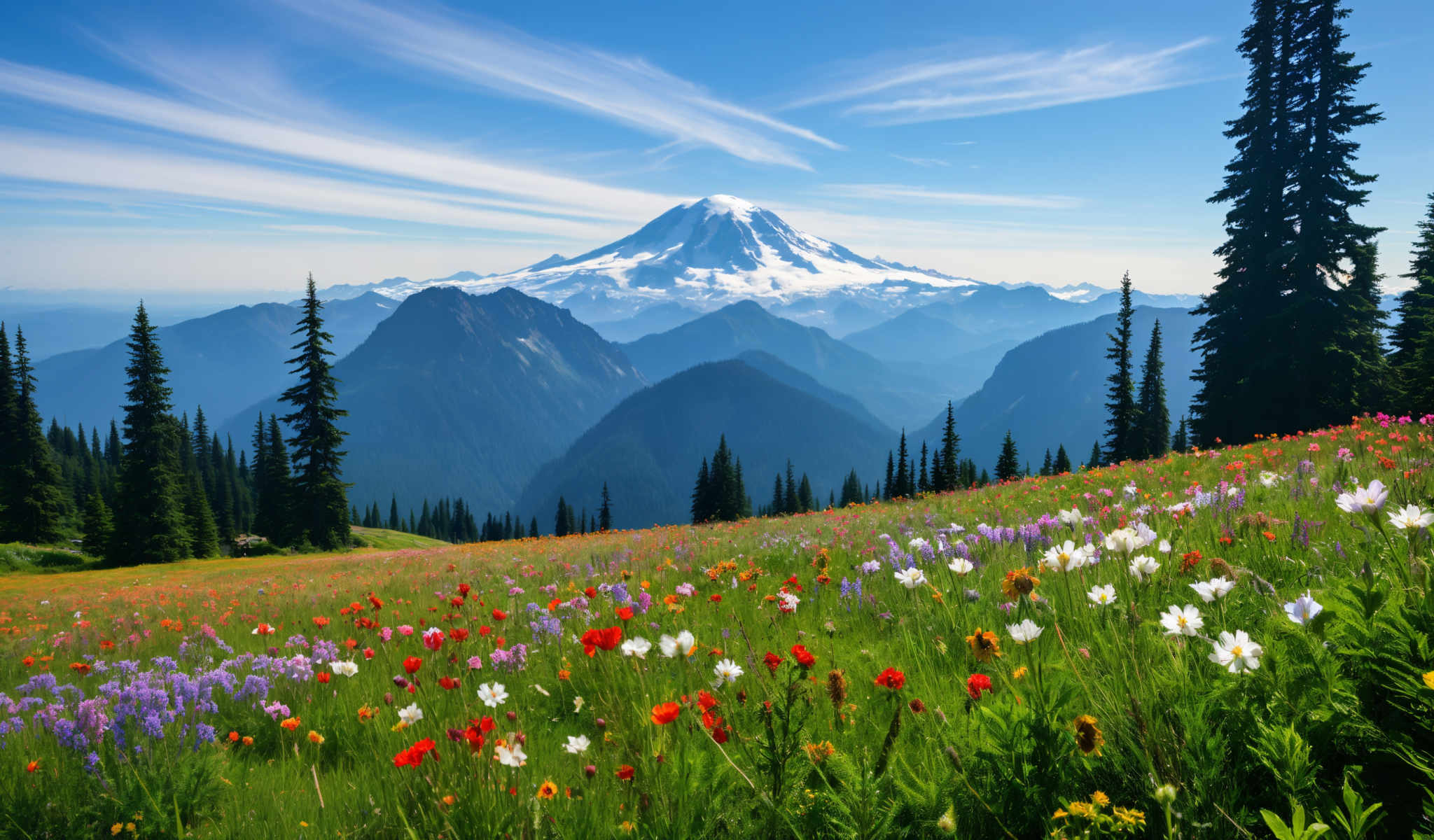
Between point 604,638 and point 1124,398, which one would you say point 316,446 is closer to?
point 604,638

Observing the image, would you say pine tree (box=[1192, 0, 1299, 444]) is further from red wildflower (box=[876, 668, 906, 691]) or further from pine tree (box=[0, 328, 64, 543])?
pine tree (box=[0, 328, 64, 543])

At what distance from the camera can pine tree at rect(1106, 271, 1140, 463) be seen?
1938 inches

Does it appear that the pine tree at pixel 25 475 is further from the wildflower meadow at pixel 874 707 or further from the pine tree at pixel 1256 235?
the pine tree at pixel 1256 235

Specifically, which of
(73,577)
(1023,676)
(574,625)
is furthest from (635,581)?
(73,577)

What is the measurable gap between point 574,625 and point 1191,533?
439 cm

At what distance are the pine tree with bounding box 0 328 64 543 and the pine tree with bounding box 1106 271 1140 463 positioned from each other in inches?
3359

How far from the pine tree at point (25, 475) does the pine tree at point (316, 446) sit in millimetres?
20517

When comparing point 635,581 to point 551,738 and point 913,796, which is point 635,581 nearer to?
point 551,738

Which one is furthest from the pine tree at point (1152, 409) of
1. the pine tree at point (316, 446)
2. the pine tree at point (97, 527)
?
the pine tree at point (97, 527)

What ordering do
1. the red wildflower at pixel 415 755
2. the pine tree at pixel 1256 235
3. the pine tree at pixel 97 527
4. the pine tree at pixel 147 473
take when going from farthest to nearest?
the pine tree at pixel 97 527, the pine tree at pixel 147 473, the pine tree at pixel 1256 235, the red wildflower at pixel 415 755

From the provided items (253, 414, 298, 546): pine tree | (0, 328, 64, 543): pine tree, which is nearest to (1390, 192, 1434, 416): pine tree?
(253, 414, 298, 546): pine tree

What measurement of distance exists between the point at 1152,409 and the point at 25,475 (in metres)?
91.1

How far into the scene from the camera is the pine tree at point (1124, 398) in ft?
161

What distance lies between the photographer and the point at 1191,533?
4.18 m
